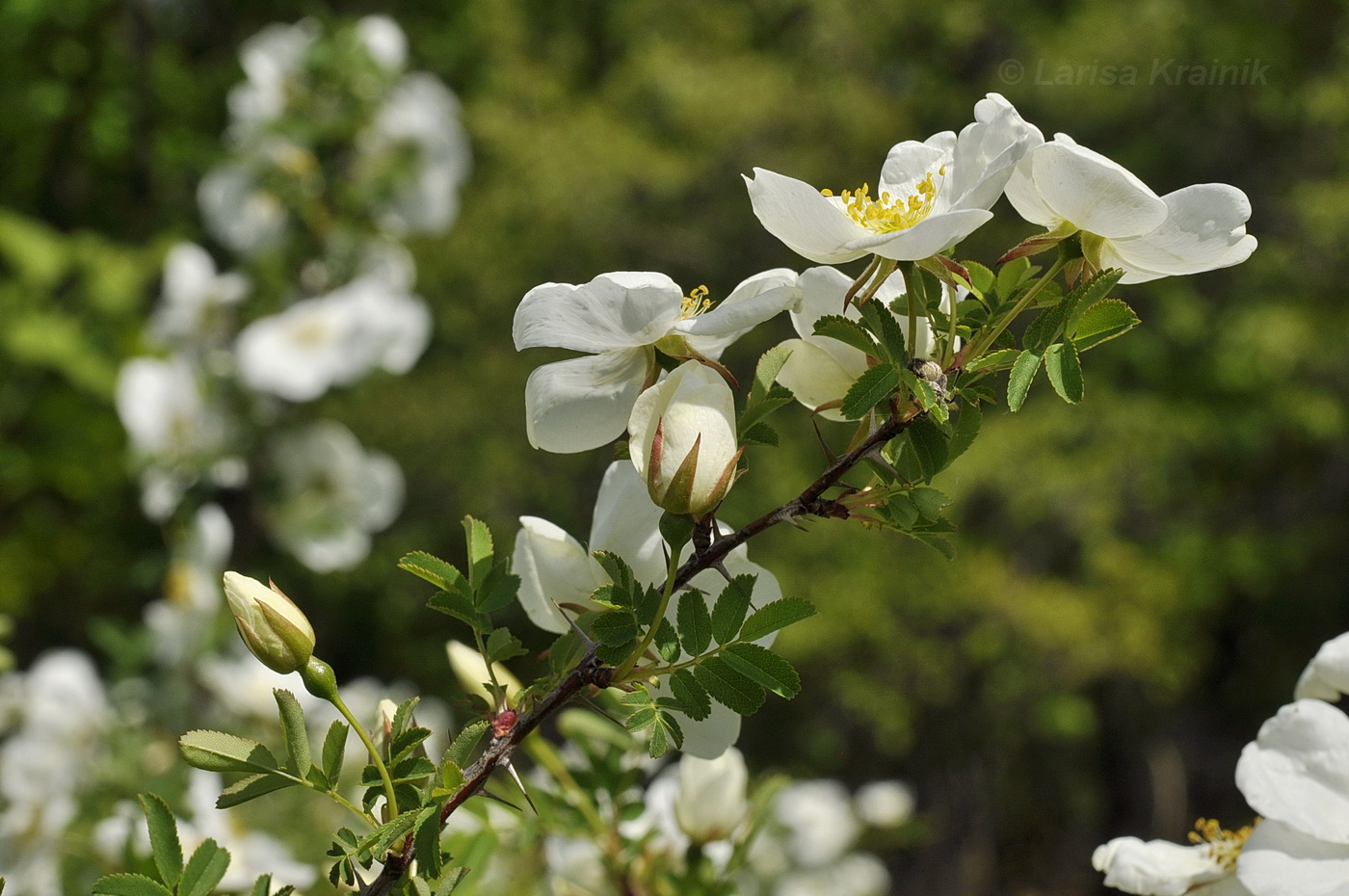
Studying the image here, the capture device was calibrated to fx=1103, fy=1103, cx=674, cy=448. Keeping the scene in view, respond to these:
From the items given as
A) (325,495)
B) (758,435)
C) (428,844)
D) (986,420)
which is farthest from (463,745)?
(986,420)

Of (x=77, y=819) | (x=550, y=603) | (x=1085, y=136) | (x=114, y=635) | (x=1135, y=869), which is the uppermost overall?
(x=550, y=603)

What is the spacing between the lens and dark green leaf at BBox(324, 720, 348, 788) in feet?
1.23

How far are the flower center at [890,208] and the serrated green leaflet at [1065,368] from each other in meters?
0.08

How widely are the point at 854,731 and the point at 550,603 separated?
3.62m

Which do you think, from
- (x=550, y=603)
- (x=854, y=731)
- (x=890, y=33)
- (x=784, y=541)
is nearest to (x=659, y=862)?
(x=550, y=603)

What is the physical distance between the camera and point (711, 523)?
15.1 inches

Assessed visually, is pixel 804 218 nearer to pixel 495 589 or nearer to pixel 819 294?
pixel 819 294

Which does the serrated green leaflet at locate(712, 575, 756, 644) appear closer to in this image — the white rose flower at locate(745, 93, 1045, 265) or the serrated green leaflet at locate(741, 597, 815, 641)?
the serrated green leaflet at locate(741, 597, 815, 641)

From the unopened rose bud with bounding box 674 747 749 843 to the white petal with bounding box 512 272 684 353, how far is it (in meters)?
0.32

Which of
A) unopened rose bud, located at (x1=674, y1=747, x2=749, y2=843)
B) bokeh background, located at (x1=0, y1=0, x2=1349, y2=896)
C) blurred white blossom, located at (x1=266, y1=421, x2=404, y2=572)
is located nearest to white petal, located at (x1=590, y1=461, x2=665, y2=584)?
unopened rose bud, located at (x1=674, y1=747, x2=749, y2=843)

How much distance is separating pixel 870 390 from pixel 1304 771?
0.86 ft

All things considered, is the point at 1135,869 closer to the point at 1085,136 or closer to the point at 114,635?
the point at 114,635

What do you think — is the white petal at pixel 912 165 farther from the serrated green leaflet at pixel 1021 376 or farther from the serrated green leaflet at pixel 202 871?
the serrated green leaflet at pixel 202 871

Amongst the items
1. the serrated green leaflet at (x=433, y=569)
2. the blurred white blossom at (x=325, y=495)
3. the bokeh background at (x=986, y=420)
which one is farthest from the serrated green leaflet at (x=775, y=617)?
the bokeh background at (x=986, y=420)
